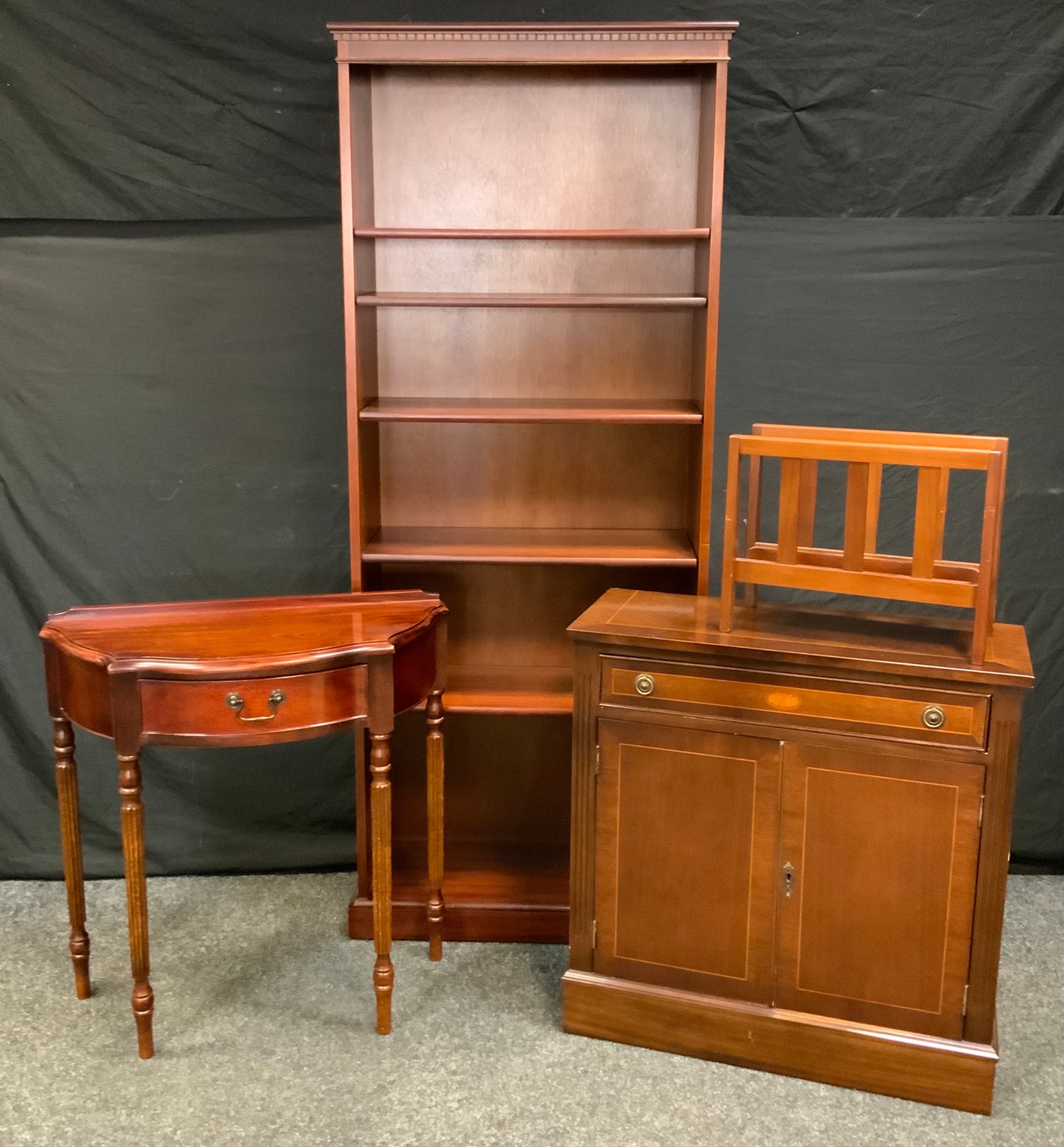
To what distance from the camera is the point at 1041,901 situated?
331cm

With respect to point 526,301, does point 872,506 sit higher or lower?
lower

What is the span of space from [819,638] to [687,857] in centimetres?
55

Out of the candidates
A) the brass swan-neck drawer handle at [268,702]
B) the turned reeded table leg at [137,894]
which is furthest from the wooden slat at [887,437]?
the turned reeded table leg at [137,894]

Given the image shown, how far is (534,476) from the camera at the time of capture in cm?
324

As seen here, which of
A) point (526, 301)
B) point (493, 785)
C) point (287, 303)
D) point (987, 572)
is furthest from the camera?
point (493, 785)

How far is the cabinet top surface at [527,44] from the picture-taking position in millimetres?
2688

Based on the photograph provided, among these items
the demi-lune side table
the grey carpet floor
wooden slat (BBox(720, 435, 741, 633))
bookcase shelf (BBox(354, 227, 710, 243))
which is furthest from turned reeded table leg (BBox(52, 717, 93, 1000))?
wooden slat (BBox(720, 435, 741, 633))

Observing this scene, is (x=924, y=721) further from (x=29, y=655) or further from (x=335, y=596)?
(x=29, y=655)

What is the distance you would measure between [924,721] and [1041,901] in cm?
133

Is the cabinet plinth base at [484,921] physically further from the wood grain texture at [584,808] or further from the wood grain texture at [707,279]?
the wood grain texture at [707,279]

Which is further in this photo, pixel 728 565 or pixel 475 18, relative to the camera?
pixel 475 18

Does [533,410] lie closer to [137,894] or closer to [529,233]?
[529,233]

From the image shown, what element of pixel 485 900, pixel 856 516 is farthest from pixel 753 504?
pixel 485 900

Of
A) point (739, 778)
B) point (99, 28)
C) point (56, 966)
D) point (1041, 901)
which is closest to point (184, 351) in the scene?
point (99, 28)
